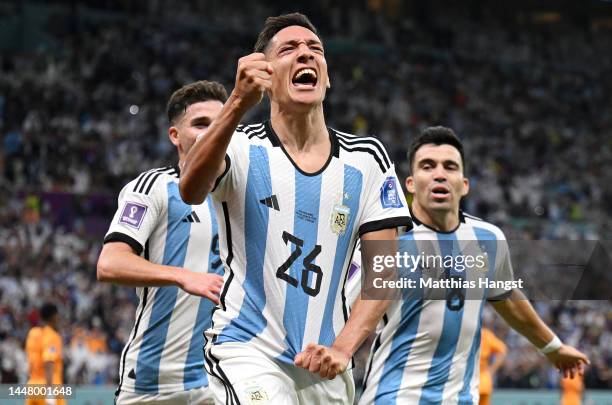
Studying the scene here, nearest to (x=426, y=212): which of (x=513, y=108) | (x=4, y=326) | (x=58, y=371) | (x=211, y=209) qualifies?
(x=211, y=209)

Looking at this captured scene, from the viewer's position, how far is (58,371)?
485 inches

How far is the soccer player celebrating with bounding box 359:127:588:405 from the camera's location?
579 cm

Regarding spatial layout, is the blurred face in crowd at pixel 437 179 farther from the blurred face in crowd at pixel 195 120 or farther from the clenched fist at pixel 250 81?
the clenched fist at pixel 250 81

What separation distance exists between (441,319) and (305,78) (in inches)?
85.0

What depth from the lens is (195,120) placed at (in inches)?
242

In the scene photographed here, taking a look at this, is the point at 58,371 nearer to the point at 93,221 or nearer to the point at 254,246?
the point at 93,221

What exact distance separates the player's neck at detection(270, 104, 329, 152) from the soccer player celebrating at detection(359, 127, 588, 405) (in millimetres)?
1914

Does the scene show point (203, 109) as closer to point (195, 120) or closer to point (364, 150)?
point (195, 120)

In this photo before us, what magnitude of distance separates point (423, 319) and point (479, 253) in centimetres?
62

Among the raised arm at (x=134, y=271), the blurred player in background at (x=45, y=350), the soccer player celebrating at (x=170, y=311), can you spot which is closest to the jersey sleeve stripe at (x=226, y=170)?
the raised arm at (x=134, y=271)

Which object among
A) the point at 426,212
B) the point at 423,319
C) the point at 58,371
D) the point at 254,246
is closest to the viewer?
the point at 254,246

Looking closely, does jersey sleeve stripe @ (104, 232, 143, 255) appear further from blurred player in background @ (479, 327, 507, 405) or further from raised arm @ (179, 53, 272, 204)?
blurred player in background @ (479, 327, 507, 405)

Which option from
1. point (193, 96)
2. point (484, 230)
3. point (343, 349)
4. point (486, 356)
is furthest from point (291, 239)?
point (486, 356)

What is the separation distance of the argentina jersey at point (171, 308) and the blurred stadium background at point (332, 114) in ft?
27.0
